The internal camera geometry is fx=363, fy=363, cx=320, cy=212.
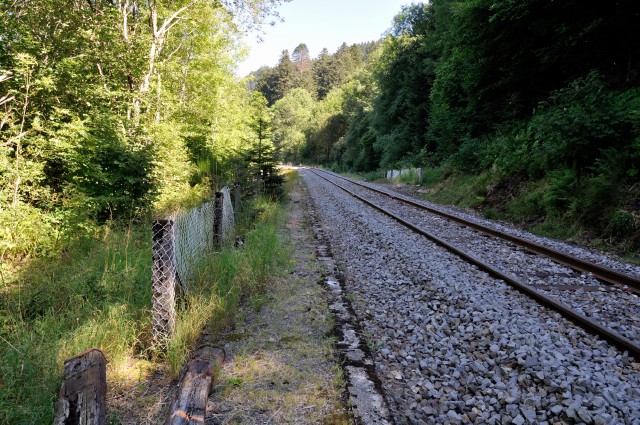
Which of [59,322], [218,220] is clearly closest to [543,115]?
[218,220]

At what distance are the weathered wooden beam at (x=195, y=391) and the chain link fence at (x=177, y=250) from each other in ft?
1.64

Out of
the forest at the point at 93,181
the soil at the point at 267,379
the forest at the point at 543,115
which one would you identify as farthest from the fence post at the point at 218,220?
the forest at the point at 543,115

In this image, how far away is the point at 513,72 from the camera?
1469cm

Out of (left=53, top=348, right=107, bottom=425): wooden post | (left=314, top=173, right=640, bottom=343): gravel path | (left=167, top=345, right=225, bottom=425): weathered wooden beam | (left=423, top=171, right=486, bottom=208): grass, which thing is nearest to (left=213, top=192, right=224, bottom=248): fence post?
(left=167, top=345, right=225, bottom=425): weathered wooden beam

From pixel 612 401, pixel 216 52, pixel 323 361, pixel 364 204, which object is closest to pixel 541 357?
pixel 612 401

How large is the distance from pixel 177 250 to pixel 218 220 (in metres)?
2.37

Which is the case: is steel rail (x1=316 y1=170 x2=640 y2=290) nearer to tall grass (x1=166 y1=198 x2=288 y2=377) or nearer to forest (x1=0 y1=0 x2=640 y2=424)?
forest (x1=0 y1=0 x2=640 y2=424)

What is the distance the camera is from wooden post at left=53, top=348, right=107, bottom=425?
2.39 meters

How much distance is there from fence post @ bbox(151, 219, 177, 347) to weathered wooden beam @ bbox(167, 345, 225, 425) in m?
0.44

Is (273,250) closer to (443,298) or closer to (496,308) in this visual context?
(443,298)

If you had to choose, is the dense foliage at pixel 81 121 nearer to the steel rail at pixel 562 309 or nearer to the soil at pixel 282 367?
the soil at pixel 282 367

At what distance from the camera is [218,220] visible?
657 cm

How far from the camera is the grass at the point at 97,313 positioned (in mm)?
2932

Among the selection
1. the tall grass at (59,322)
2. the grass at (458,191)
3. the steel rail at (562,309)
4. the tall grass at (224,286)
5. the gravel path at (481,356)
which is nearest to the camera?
the gravel path at (481,356)
